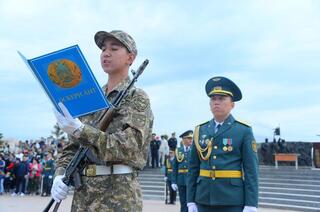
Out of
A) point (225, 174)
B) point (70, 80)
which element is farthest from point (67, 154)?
point (225, 174)

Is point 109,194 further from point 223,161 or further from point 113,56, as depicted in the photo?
point 223,161

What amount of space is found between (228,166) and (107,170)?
203 cm

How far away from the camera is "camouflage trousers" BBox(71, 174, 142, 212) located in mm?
2621

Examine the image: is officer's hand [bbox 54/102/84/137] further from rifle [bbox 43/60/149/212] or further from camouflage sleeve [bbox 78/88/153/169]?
rifle [bbox 43/60/149/212]

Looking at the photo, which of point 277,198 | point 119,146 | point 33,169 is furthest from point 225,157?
point 33,169

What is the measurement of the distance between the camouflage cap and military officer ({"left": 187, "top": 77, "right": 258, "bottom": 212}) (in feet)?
6.20

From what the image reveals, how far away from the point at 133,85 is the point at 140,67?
0.17 meters

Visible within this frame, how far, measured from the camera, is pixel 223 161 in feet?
14.5

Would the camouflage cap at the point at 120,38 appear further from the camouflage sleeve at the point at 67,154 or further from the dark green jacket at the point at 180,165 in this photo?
the dark green jacket at the point at 180,165

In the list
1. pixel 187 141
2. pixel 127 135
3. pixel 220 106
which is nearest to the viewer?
pixel 127 135

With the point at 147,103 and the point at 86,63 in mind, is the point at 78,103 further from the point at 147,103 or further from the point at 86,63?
the point at 147,103

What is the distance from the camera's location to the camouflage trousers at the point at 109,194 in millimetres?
2621

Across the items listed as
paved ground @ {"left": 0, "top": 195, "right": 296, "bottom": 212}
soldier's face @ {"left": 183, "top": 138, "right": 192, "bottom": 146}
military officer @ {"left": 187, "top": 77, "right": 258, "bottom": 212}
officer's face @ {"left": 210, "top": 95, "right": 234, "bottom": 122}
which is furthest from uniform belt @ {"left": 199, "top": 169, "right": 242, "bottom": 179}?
paved ground @ {"left": 0, "top": 195, "right": 296, "bottom": 212}

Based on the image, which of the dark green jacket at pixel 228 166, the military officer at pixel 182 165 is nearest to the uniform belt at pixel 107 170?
the dark green jacket at pixel 228 166
